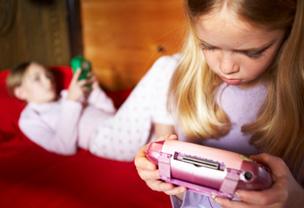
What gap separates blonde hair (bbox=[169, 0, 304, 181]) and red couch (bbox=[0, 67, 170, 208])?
0.24m

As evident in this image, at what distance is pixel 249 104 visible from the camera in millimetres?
670

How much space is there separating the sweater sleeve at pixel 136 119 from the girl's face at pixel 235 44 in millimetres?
304

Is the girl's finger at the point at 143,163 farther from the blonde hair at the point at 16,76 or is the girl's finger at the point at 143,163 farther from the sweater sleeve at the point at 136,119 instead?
the blonde hair at the point at 16,76

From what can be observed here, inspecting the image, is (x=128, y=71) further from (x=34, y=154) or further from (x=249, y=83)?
(x=249, y=83)

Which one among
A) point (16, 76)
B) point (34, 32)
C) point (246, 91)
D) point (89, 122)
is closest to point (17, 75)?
point (16, 76)

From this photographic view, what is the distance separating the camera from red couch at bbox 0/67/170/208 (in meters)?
0.82

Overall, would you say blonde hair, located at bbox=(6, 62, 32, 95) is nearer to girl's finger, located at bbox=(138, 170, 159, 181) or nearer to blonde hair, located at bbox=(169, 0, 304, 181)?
blonde hair, located at bbox=(169, 0, 304, 181)

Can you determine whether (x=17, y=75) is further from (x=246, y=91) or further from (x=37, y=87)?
(x=246, y=91)

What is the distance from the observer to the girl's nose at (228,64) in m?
0.52

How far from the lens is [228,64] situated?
0.52 metres

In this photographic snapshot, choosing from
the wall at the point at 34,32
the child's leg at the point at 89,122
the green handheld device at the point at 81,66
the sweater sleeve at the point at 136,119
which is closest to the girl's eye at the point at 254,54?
the sweater sleeve at the point at 136,119

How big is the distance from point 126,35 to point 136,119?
0.66m

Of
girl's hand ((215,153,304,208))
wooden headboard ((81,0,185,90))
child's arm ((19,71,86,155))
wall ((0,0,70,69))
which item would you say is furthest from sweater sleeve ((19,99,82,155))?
girl's hand ((215,153,304,208))

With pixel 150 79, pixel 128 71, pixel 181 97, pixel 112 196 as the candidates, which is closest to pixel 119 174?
pixel 112 196
